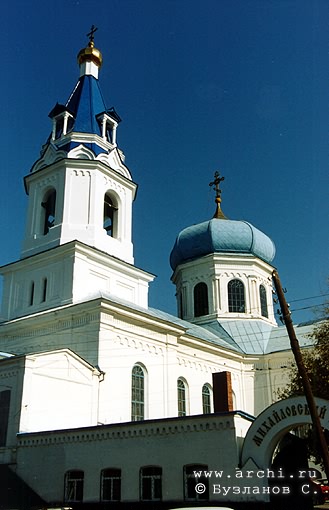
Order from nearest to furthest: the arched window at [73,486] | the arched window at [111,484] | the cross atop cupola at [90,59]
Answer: the arched window at [111,484], the arched window at [73,486], the cross atop cupola at [90,59]

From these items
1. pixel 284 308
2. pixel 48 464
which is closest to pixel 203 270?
pixel 48 464

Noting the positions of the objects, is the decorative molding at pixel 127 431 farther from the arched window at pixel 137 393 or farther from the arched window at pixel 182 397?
the arched window at pixel 182 397

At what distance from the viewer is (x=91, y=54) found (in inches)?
1169

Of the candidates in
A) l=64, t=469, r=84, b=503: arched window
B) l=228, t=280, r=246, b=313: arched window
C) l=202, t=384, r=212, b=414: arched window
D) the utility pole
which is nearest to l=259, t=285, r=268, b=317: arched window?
l=228, t=280, r=246, b=313: arched window

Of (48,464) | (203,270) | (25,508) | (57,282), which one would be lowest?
(25,508)

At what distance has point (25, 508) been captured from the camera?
660 inches

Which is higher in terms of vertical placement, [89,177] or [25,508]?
[89,177]

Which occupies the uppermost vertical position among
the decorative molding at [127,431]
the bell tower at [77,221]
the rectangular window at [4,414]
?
the bell tower at [77,221]

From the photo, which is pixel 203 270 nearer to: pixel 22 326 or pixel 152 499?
pixel 22 326

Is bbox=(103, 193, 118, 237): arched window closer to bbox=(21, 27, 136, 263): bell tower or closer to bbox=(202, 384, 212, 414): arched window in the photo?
bbox=(21, 27, 136, 263): bell tower

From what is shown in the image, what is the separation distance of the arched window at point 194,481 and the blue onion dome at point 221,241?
842 inches

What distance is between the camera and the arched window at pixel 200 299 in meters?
34.8

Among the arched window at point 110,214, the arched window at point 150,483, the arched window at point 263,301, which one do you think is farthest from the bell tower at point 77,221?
the arched window at point 263,301

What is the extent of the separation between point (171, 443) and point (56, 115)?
60.8 ft
